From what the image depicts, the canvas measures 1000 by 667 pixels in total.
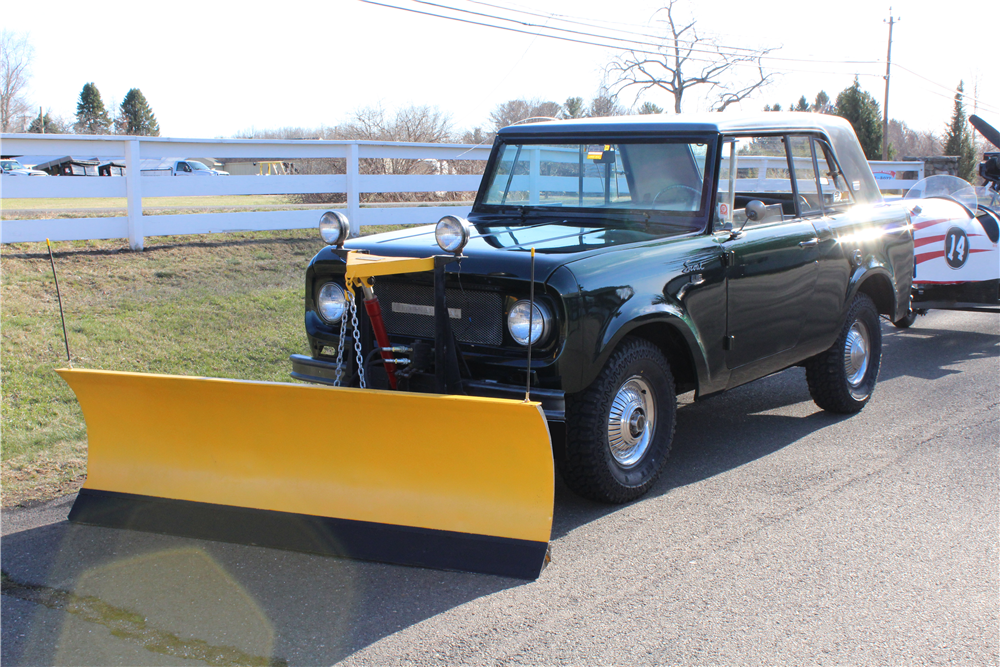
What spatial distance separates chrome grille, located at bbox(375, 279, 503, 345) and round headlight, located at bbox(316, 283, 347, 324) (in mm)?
259

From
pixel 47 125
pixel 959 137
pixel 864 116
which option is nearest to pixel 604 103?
pixel 864 116

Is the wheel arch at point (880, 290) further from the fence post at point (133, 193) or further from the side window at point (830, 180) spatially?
the fence post at point (133, 193)

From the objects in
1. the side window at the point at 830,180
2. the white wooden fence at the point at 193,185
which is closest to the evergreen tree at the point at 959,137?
the white wooden fence at the point at 193,185

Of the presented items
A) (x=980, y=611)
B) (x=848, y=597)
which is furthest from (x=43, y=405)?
(x=980, y=611)

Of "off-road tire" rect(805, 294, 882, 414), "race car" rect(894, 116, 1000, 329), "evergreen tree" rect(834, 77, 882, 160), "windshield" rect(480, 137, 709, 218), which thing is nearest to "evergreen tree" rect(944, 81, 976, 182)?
"evergreen tree" rect(834, 77, 882, 160)

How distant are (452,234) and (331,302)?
1041 millimetres

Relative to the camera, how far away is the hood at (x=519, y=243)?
3.85m

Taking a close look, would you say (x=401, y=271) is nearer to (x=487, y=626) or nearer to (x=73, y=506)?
(x=487, y=626)

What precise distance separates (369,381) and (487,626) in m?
1.41

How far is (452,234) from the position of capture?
378 cm

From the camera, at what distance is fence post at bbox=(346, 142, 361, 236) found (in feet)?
35.9

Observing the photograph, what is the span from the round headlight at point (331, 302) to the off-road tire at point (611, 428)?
1.36m

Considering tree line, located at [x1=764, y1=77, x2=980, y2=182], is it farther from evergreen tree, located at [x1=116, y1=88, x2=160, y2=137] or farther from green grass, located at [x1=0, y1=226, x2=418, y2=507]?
evergreen tree, located at [x1=116, y1=88, x2=160, y2=137]

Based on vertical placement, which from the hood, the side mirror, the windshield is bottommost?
the hood
